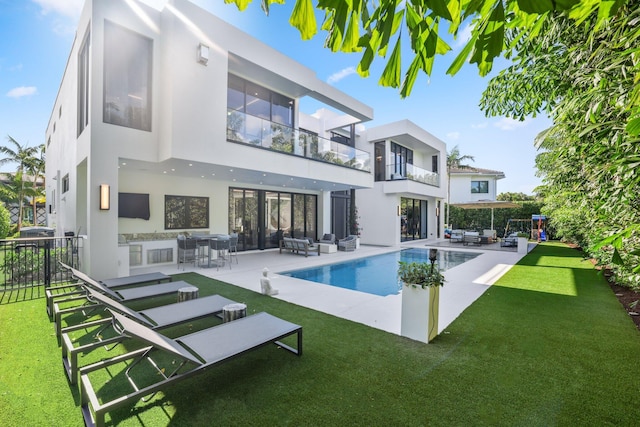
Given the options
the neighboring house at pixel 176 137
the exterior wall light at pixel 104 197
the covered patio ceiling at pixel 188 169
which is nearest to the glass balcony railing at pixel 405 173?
the neighboring house at pixel 176 137

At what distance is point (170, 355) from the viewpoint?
350 cm

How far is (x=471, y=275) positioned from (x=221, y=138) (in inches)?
383

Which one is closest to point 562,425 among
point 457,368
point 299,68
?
point 457,368

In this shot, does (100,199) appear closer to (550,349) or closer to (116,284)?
(116,284)

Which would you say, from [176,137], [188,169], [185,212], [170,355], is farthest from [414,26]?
[185,212]

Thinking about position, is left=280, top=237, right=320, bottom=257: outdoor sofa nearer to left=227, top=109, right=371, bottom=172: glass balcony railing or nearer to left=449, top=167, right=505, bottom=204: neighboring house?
left=227, top=109, right=371, bottom=172: glass balcony railing

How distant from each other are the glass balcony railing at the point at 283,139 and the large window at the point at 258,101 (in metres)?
1.85

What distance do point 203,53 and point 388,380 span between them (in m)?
9.86

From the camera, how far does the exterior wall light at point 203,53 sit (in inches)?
343

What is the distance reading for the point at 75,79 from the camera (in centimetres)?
1060

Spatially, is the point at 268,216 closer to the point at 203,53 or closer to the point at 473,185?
the point at 203,53

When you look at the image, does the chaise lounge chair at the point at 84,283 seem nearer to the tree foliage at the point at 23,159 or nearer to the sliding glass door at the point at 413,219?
the sliding glass door at the point at 413,219

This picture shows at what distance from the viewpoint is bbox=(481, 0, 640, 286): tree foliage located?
2.30 m

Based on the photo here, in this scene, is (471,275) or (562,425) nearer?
(562,425)
